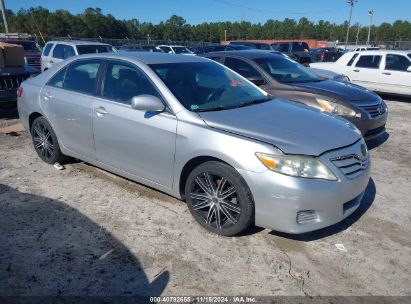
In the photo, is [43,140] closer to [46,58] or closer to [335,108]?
[335,108]

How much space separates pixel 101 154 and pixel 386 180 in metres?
3.74

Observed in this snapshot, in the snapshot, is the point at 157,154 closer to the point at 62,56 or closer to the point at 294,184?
the point at 294,184

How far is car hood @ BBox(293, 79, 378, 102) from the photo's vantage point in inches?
242

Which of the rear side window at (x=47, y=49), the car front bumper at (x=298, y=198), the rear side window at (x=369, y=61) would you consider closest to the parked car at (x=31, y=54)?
the rear side window at (x=47, y=49)

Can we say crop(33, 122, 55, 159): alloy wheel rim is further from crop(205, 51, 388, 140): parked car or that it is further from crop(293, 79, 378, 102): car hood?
crop(293, 79, 378, 102): car hood

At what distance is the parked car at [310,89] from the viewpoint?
5.93m

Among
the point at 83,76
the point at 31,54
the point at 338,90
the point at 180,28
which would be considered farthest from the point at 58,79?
the point at 180,28

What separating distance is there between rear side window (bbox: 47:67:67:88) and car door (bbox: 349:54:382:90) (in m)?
9.41

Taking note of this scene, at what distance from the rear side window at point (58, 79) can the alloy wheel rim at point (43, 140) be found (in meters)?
0.62

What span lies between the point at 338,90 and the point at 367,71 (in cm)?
586

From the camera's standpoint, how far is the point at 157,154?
383cm

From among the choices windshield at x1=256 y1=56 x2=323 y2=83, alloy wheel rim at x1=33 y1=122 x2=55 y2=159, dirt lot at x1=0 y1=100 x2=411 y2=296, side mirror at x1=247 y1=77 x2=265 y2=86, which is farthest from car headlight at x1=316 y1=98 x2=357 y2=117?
alloy wheel rim at x1=33 y1=122 x2=55 y2=159

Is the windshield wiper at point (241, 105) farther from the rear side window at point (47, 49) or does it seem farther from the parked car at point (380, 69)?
the rear side window at point (47, 49)

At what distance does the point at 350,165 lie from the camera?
134 inches
